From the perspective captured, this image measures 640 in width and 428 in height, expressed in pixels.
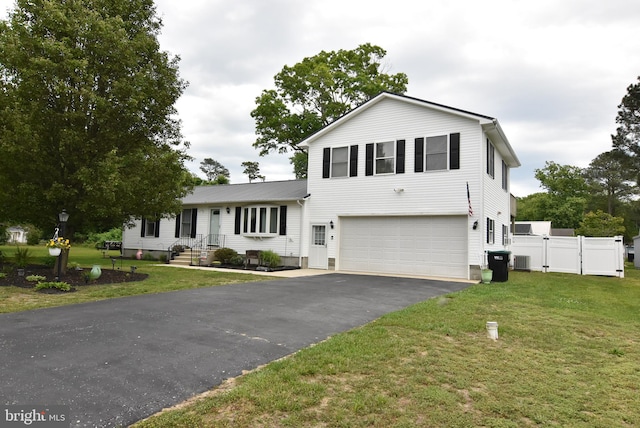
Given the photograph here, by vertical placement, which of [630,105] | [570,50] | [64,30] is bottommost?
[64,30]

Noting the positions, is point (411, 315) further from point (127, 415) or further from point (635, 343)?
point (127, 415)

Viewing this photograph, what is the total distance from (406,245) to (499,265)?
139 inches

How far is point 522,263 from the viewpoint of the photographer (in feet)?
57.1

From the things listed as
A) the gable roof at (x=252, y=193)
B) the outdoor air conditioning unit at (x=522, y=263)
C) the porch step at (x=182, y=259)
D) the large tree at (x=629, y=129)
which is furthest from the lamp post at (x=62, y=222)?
the large tree at (x=629, y=129)

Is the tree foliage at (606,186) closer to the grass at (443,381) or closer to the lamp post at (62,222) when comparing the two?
the grass at (443,381)

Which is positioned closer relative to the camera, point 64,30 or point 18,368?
point 18,368

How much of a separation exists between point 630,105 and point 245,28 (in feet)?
96.1

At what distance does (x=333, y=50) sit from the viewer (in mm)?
29250

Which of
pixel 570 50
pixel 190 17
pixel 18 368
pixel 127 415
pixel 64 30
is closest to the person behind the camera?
pixel 127 415

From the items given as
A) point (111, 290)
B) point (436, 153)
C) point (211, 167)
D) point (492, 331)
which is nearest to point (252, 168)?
point (211, 167)

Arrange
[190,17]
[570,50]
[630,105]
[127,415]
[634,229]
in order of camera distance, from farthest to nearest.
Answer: [634,229] → [630,105] → [570,50] → [190,17] → [127,415]

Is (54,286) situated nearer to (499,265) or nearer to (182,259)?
(182,259)

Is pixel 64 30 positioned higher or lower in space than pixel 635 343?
higher

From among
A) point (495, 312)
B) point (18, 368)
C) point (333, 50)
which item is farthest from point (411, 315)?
point (333, 50)
